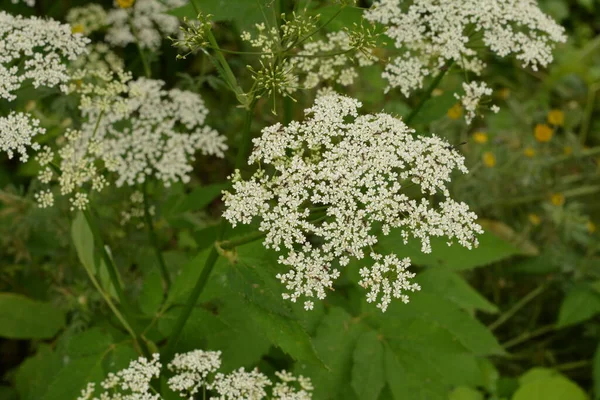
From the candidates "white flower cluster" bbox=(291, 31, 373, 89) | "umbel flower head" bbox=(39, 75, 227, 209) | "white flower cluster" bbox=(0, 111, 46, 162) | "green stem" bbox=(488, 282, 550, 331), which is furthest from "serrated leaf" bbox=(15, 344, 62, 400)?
"green stem" bbox=(488, 282, 550, 331)

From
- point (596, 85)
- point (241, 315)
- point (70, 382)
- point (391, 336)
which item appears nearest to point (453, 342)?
point (391, 336)

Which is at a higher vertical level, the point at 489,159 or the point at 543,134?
the point at 543,134

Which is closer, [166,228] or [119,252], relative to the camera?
[119,252]

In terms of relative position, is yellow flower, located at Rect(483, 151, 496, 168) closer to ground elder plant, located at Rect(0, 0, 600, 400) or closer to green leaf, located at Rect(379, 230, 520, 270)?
ground elder plant, located at Rect(0, 0, 600, 400)

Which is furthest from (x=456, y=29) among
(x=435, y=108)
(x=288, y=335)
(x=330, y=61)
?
(x=288, y=335)

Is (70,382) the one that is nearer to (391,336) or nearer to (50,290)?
(50,290)

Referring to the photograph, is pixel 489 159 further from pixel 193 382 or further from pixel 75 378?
pixel 75 378
